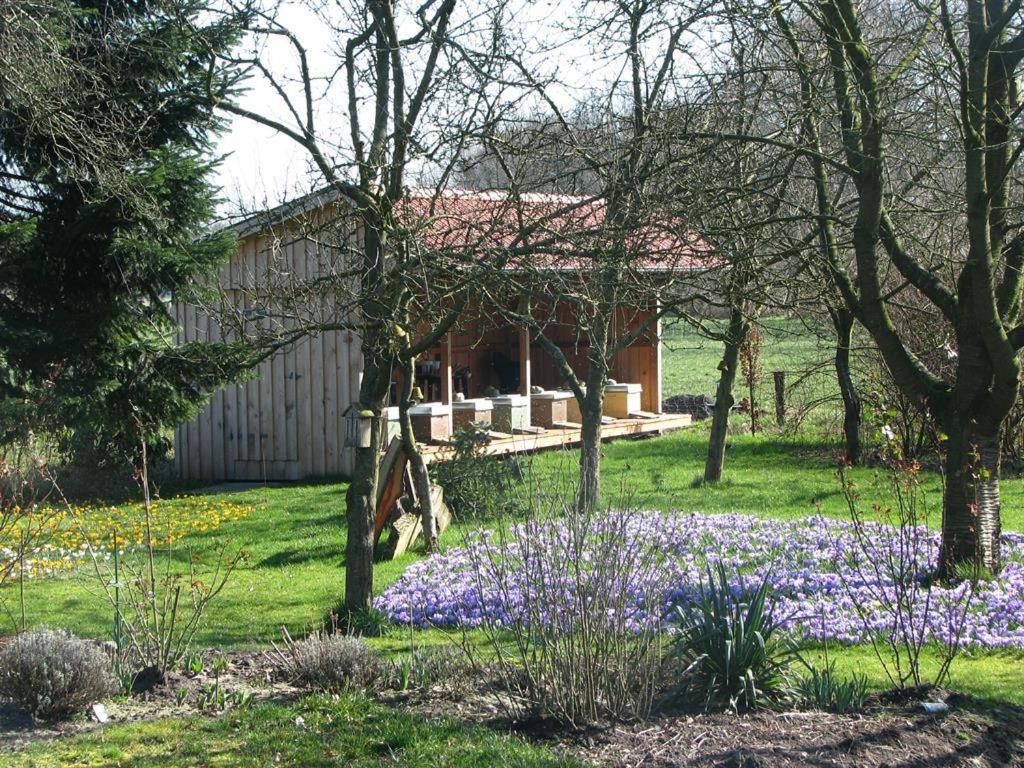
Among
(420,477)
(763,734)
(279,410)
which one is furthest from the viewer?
(279,410)

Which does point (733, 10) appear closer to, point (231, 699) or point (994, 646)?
point (994, 646)

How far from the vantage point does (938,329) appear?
552 inches

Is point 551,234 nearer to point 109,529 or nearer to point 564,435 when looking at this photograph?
point 109,529

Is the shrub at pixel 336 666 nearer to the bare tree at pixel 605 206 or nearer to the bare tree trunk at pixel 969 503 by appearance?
the bare tree at pixel 605 206

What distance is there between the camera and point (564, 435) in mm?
19266

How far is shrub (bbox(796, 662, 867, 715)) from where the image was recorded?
5.45 meters

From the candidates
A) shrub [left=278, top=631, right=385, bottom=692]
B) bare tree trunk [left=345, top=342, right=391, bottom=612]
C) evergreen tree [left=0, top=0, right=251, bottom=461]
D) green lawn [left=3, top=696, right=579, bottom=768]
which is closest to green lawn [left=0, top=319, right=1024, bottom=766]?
green lawn [left=3, top=696, right=579, bottom=768]

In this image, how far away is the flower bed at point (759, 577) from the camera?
575cm

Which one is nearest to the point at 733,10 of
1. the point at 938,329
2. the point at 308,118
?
the point at 308,118

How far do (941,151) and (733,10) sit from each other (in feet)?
7.22

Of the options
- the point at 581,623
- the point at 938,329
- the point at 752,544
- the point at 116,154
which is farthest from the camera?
the point at 938,329

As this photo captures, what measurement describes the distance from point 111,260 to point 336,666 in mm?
6284

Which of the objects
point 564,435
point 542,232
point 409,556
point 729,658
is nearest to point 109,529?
point 409,556

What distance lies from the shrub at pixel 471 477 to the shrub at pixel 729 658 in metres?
6.39
